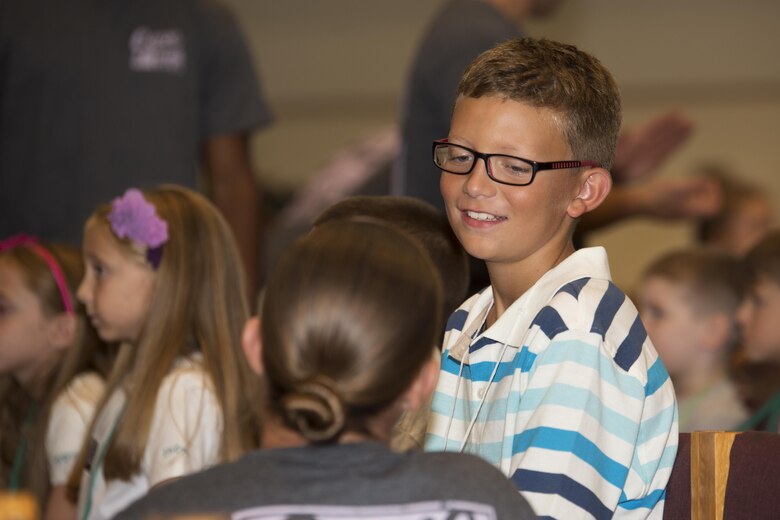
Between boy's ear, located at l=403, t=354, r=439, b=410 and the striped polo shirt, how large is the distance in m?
0.23

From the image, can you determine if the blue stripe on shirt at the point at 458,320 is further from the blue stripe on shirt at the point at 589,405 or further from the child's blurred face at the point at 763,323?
the child's blurred face at the point at 763,323

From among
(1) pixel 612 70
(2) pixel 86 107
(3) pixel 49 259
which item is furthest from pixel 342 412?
(1) pixel 612 70

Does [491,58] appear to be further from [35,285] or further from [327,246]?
[35,285]

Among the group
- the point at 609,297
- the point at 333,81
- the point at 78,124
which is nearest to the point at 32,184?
the point at 78,124

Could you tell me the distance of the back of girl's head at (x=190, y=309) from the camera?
2758 mm

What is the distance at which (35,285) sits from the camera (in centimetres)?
333

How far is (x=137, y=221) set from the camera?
280 centimetres

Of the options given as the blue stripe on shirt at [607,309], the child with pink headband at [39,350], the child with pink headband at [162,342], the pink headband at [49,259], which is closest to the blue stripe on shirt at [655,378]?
the blue stripe on shirt at [607,309]

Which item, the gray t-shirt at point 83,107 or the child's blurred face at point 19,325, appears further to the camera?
the gray t-shirt at point 83,107

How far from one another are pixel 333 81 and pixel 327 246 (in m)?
7.57

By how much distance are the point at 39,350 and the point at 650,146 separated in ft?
6.82

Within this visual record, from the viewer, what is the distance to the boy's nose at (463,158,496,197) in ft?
6.61

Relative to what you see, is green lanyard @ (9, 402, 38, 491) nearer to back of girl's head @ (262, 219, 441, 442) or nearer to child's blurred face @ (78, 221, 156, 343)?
child's blurred face @ (78, 221, 156, 343)

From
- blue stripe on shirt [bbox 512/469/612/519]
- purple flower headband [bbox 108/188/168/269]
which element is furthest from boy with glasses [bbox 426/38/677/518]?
purple flower headband [bbox 108/188/168/269]
